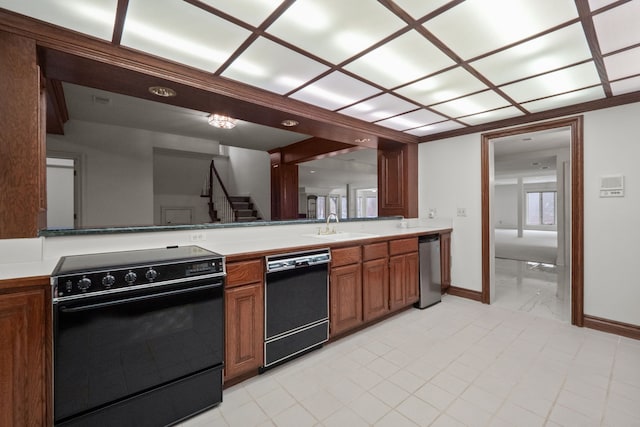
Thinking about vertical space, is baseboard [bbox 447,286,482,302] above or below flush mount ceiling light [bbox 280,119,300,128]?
below

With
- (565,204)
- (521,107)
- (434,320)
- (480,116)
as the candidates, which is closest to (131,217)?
(434,320)

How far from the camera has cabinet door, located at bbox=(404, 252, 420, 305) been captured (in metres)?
3.33

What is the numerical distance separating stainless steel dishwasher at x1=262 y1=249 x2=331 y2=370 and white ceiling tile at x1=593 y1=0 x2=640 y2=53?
2.30m

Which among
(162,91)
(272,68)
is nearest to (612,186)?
(272,68)

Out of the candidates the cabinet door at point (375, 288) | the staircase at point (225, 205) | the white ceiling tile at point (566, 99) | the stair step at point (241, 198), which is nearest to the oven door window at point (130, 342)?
the cabinet door at point (375, 288)

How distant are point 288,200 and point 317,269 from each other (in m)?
3.97

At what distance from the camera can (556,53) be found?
202 centimetres

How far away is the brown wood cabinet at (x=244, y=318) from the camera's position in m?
1.93

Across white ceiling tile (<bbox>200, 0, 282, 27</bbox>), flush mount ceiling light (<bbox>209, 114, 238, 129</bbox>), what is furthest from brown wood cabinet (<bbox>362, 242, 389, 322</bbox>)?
flush mount ceiling light (<bbox>209, 114, 238, 129</bbox>)

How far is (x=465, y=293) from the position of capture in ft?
13.0

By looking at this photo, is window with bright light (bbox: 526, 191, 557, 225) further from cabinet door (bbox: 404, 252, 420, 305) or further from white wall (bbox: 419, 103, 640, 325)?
cabinet door (bbox: 404, 252, 420, 305)

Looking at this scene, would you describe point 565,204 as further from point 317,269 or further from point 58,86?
point 58,86

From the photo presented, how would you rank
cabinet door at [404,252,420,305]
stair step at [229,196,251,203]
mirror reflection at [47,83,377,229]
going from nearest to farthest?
cabinet door at [404,252,420,305] < mirror reflection at [47,83,377,229] < stair step at [229,196,251,203]

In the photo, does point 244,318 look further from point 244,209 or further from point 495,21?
point 244,209
